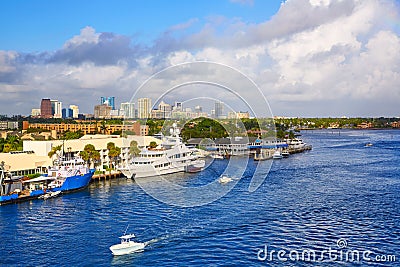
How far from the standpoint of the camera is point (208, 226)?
906cm

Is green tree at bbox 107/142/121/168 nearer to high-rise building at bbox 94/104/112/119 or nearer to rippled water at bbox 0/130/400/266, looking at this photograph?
rippled water at bbox 0/130/400/266

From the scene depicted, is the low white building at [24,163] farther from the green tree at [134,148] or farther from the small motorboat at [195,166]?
the small motorboat at [195,166]

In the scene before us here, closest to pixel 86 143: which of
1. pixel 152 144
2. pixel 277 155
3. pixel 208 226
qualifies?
pixel 152 144

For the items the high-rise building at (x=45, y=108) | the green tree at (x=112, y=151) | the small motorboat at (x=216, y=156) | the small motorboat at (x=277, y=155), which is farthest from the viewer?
the high-rise building at (x=45, y=108)

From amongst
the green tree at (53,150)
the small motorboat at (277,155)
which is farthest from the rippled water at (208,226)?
the small motorboat at (277,155)

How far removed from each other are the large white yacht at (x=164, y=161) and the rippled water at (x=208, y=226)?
1896 mm

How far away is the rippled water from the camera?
7.45 meters

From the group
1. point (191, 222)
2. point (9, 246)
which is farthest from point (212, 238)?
point (9, 246)

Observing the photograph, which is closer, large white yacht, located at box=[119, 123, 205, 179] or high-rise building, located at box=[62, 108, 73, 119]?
large white yacht, located at box=[119, 123, 205, 179]

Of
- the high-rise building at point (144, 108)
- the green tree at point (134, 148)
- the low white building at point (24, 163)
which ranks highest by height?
the high-rise building at point (144, 108)

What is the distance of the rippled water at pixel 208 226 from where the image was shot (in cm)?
745

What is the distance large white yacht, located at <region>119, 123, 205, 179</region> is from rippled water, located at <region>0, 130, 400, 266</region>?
6.22ft

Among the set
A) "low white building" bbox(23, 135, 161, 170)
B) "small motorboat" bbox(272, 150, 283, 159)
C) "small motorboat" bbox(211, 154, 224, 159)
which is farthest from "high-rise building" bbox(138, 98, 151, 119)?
Result: "small motorboat" bbox(272, 150, 283, 159)

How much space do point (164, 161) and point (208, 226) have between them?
8531 mm
